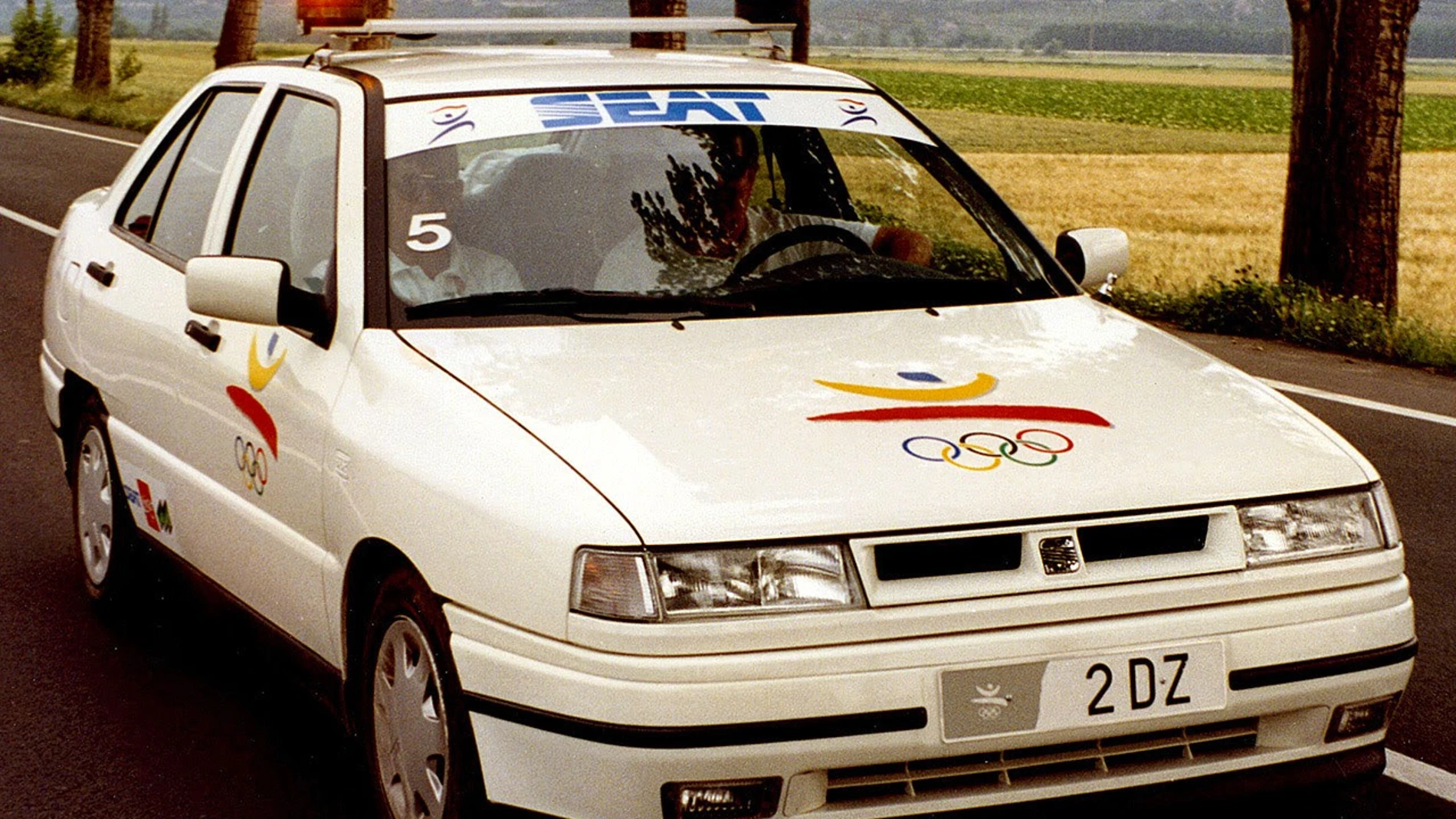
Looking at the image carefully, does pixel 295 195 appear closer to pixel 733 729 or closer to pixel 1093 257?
pixel 1093 257

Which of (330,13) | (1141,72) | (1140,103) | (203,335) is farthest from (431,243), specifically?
(1141,72)

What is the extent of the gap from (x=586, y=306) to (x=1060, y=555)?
4.62 ft

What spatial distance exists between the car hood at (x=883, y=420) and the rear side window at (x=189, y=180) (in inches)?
58.1

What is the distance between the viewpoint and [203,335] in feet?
16.7

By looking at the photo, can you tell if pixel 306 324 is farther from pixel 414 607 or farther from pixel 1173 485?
pixel 1173 485

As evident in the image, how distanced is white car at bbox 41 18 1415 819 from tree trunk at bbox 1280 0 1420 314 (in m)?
7.61

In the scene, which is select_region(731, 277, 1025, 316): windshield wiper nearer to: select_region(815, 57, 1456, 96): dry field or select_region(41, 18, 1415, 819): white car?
select_region(41, 18, 1415, 819): white car

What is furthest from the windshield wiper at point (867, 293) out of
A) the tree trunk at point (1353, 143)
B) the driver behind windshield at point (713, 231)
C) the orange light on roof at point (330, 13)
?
the tree trunk at point (1353, 143)

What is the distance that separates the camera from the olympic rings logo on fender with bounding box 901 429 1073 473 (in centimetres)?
371

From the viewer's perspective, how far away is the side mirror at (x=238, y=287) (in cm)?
451

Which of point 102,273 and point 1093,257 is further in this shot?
point 102,273

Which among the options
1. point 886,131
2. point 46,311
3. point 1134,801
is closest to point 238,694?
point 46,311

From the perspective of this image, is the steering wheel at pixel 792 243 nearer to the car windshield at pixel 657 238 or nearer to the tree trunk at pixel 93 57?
the car windshield at pixel 657 238

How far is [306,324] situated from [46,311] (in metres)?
→ 2.42
